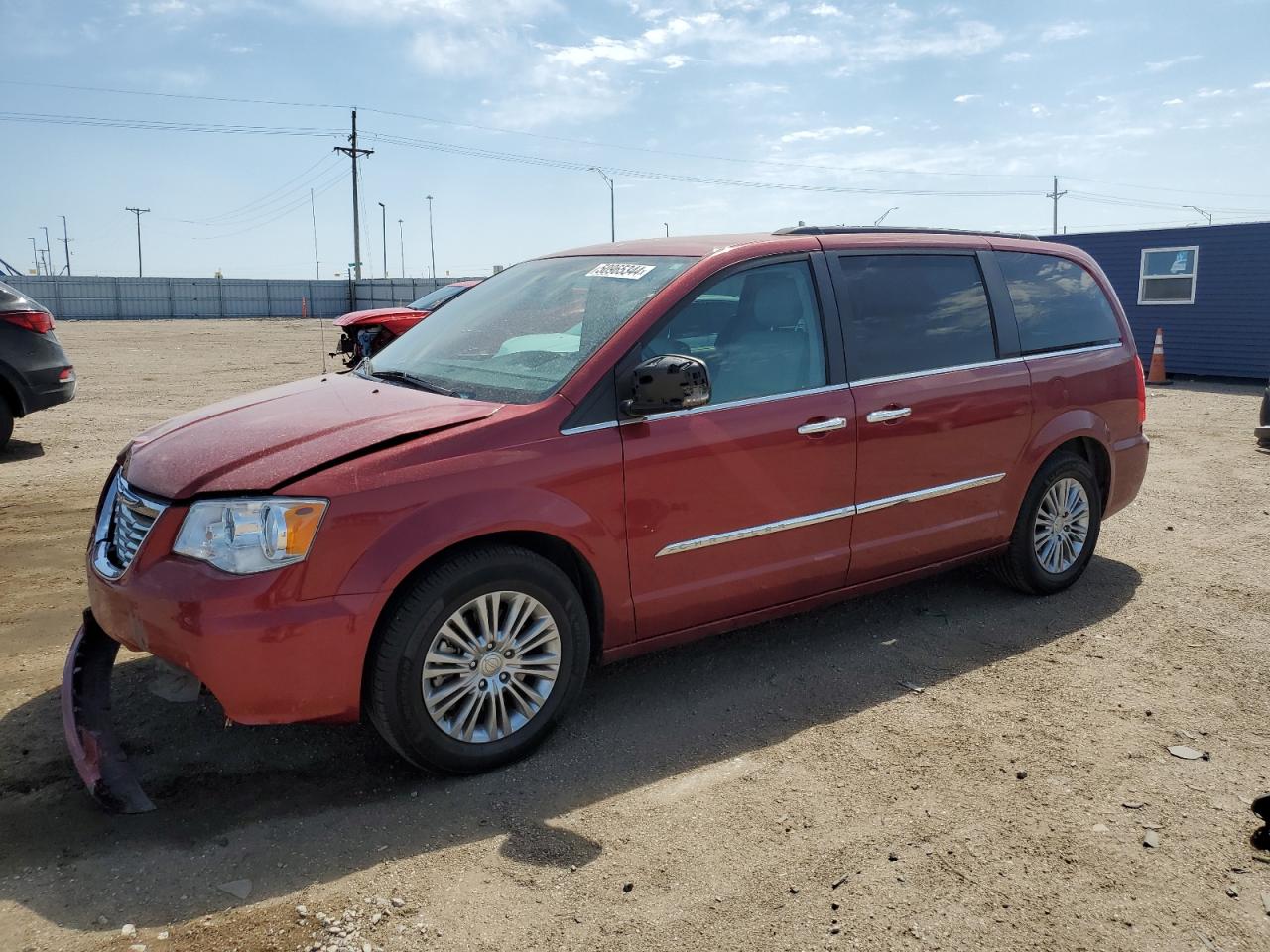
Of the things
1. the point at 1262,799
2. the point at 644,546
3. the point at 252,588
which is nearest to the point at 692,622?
the point at 644,546

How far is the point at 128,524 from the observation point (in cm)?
356

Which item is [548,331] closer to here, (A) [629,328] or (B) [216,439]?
(A) [629,328]

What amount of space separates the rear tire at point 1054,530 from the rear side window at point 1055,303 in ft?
2.08

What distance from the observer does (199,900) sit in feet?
9.46

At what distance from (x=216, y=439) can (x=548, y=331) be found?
53.1 inches

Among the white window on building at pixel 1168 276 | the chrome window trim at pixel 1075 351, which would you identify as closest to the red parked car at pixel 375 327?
the chrome window trim at pixel 1075 351

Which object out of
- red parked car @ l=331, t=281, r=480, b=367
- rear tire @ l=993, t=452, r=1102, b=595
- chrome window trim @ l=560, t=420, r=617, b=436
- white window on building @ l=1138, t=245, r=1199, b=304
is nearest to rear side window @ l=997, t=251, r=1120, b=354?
rear tire @ l=993, t=452, r=1102, b=595

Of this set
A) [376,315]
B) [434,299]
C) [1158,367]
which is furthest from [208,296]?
[1158,367]

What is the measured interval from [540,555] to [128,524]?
143cm

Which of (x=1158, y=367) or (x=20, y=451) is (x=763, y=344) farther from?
→ (x=1158, y=367)

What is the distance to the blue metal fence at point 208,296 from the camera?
52.0 metres

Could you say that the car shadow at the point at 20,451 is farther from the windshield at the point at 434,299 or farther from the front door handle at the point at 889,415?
the front door handle at the point at 889,415

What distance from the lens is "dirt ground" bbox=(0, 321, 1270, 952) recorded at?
2.81 metres

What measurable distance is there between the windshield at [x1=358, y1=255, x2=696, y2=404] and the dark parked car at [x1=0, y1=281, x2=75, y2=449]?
6.36 metres
